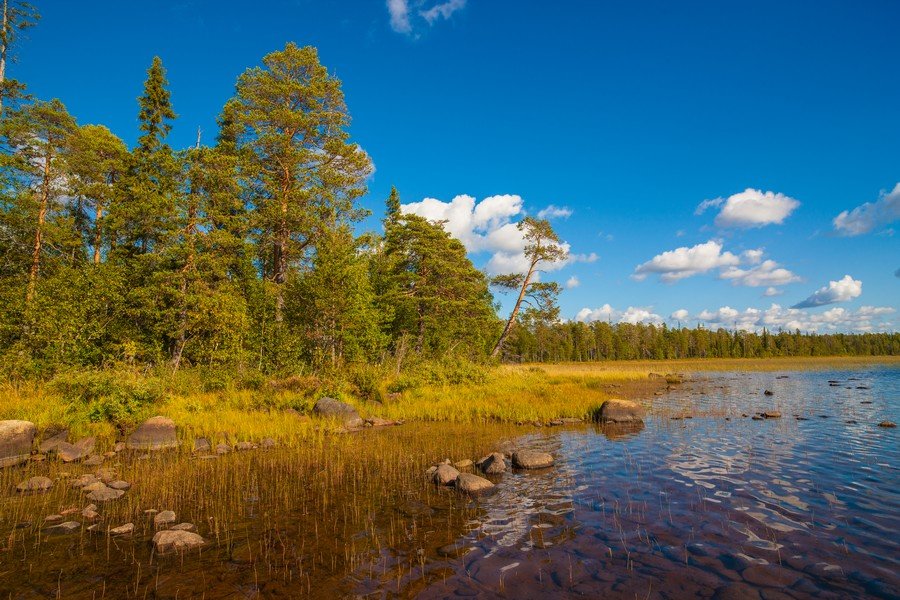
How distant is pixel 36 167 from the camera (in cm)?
2506

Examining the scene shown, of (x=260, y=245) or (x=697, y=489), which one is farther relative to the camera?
(x=260, y=245)

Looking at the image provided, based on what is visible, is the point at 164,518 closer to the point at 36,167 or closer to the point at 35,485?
the point at 35,485

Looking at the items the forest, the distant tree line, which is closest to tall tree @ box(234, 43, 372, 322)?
the forest

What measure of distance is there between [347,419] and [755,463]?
14412 mm

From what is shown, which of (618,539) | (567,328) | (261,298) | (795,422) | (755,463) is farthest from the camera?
(567,328)

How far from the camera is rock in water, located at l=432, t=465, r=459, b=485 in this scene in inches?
416

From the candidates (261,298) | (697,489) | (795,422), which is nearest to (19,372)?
(261,298)

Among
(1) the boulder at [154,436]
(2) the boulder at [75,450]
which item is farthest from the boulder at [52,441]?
(1) the boulder at [154,436]

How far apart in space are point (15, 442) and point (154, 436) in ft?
11.0

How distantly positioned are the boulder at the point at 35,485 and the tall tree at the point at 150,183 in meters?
15.2

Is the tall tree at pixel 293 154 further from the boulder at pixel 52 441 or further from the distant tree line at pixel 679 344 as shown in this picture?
the distant tree line at pixel 679 344

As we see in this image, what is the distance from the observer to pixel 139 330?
77.7 feet

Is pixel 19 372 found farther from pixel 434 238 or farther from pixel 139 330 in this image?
pixel 434 238

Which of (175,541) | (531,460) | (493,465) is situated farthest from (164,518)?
(531,460)
